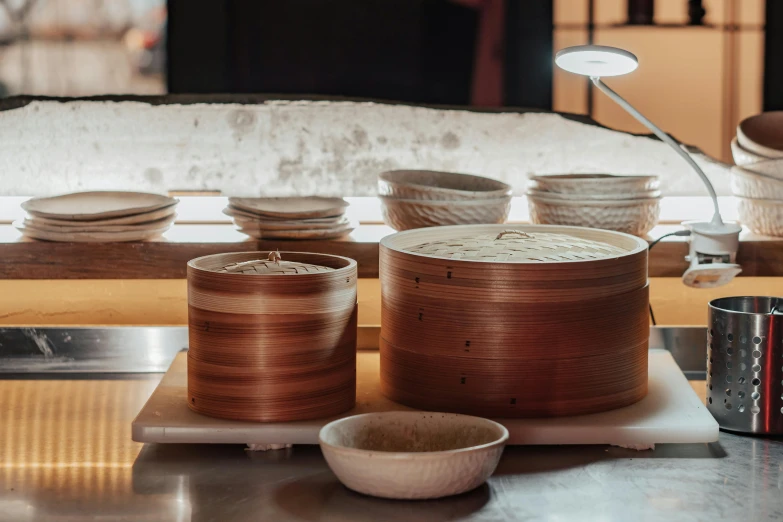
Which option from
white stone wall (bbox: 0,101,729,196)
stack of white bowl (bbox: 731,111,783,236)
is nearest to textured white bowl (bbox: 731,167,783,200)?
stack of white bowl (bbox: 731,111,783,236)

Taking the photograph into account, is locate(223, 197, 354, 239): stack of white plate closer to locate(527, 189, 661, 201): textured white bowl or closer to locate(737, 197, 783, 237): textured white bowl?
locate(527, 189, 661, 201): textured white bowl

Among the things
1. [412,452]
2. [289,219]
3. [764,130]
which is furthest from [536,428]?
[764,130]

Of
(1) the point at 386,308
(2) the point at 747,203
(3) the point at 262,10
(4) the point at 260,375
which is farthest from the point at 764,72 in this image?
(4) the point at 260,375

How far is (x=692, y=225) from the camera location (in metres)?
1.92

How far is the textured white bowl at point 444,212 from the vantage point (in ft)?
7.49

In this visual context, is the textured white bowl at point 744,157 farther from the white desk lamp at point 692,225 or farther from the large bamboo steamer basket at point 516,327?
the large bamboo steamer basket at point 516,327

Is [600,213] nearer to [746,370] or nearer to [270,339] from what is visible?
[746,370]

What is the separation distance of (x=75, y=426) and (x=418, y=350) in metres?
0.60

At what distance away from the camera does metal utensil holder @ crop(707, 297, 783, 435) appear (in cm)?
162

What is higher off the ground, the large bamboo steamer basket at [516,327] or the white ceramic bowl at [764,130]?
the white ceramic bowl at [764,130]

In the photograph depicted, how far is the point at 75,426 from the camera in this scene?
1718 millimetres

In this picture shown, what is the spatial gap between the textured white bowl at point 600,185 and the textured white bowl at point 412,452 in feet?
3.18

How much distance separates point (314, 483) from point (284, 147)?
5.11 feet

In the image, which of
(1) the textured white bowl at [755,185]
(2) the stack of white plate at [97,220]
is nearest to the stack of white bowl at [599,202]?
(1) the textured white bowl at [755,185]
